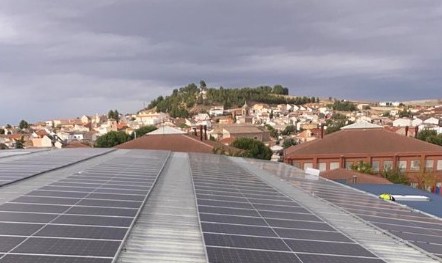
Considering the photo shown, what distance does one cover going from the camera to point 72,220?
36.4ft

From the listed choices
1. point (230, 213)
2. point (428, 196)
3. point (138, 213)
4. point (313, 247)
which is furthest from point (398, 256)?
point (428, 196)

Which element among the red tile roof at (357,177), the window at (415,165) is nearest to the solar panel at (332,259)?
the red tile roof at (357,177)

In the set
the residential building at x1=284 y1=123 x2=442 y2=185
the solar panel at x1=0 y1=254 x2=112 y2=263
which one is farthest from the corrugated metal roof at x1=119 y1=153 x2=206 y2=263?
the residential building at x1=284 y1=123 x2=442 y2=185

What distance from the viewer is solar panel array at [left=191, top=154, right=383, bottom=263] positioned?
9.62m

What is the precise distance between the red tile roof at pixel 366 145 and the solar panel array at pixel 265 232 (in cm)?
4651

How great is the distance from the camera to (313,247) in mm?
10570

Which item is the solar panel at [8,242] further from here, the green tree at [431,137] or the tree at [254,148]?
→ the green tree at [431,137]

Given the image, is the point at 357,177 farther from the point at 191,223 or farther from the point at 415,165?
the point at 191,223

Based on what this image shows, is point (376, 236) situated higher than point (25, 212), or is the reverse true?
point (25, 212)

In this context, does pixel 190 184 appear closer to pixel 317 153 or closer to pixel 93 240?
pixel 93 240

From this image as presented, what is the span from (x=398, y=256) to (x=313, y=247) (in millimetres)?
2384

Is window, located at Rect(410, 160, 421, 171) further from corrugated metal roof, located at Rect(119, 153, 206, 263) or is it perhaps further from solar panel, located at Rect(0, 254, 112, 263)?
solar panel, located at Rect(0, 254, 112, 263)

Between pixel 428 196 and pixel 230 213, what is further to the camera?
pixel 428 196

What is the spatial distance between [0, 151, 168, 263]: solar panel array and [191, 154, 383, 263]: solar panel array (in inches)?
90.6
